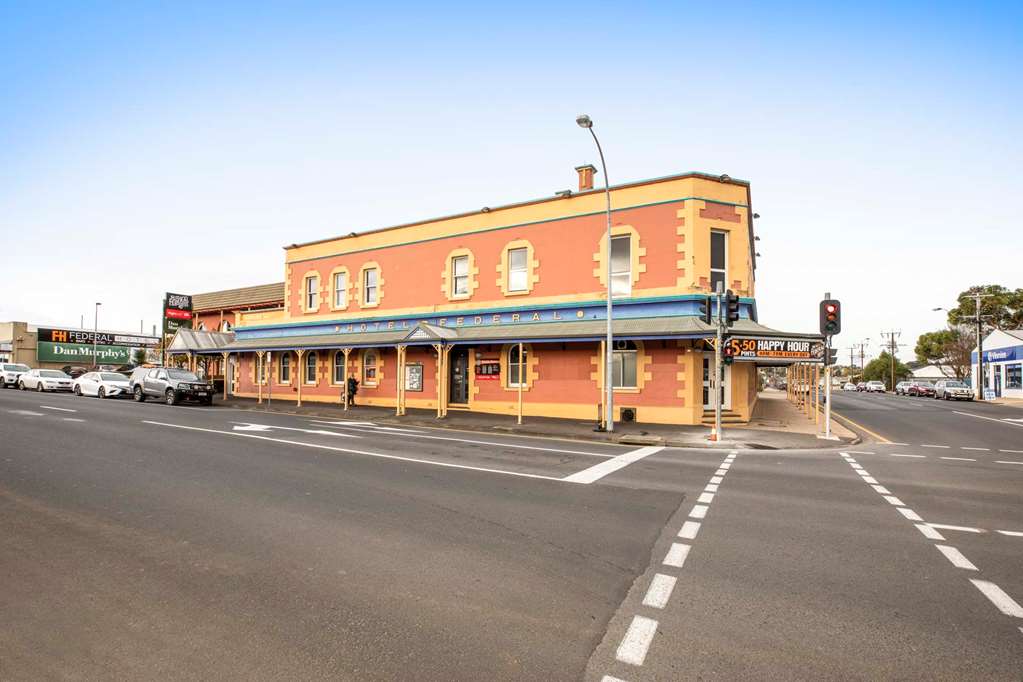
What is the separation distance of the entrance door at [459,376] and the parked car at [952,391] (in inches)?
1783

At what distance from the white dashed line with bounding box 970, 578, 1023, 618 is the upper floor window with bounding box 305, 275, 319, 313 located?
96.2 feet

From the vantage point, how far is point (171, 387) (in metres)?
27.0

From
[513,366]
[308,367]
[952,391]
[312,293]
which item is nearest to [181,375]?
[308,367]

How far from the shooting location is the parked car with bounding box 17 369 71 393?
36.5m

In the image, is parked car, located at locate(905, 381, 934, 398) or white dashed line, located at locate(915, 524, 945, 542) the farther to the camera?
parked car, located at locate(905, 381, 934, 398)

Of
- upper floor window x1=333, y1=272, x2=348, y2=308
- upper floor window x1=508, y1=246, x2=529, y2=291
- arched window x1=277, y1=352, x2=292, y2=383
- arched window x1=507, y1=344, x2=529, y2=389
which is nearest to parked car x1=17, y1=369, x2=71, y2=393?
arched window x1=277, y1=352, x2=292, y2=383

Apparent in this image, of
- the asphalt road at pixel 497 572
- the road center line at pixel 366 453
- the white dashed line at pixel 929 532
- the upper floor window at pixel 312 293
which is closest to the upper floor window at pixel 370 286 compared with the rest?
the upper floor window at pixel 312 293

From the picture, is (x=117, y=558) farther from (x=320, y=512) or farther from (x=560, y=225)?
(x=560, y=225)

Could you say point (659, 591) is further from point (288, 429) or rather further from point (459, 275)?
point (459, 275)

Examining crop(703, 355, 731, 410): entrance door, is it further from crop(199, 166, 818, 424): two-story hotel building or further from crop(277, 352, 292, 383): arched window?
crop(277, 352, 292, 383): arched window

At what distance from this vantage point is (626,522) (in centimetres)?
697

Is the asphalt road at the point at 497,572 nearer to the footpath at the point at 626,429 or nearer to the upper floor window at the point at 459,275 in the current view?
the footpath at the point at 626,429

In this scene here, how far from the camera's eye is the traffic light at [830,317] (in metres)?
16.8

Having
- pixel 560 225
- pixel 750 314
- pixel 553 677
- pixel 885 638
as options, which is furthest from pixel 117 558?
pixel 750 314
